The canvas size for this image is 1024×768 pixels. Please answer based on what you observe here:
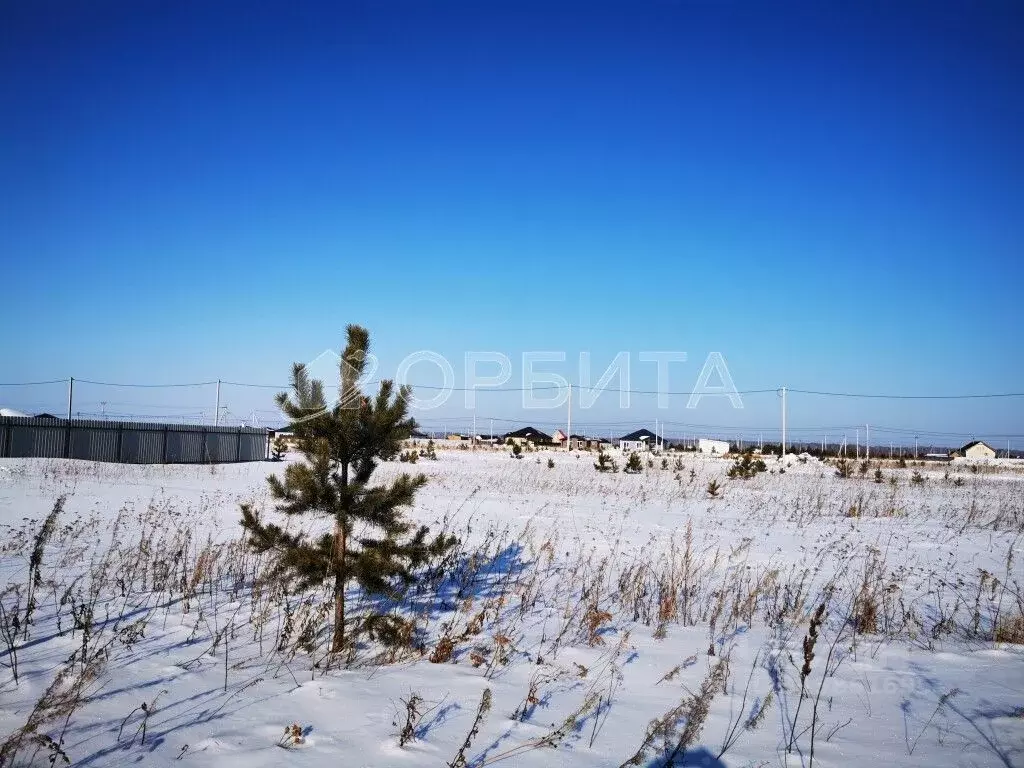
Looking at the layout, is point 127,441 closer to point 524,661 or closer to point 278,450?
point 278,450

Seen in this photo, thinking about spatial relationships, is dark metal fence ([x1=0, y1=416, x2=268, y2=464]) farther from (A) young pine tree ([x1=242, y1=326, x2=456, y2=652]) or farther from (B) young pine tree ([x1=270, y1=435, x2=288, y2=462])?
(A) young pine tree ([x1=242, y1=326, x2=456, y2=652])

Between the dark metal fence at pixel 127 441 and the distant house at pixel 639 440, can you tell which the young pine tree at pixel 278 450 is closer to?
the dark metal fence at pixel 127 441

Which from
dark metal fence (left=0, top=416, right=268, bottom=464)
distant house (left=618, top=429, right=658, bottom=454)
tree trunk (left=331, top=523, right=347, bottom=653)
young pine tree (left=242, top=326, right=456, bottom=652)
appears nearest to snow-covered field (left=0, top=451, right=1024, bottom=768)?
tree trunk (left=331, top=523, right=347, bottom=653)

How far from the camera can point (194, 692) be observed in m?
3.15

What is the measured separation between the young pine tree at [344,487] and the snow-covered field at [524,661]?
18.8 inches

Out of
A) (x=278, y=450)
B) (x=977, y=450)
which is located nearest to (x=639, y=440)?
(x=977, y=450)

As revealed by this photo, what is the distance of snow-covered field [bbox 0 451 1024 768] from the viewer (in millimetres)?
2746

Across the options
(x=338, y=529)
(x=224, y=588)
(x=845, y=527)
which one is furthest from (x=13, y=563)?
(x=845, y=527)

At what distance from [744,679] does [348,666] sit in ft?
8.12

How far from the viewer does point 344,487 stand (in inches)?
156

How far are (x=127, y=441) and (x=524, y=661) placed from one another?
28.4m

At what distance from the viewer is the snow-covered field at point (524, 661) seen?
9.01ft

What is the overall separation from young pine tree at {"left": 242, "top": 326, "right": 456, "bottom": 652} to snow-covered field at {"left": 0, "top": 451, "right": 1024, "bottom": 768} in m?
0.48

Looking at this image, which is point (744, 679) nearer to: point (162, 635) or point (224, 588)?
point (162, 635)
